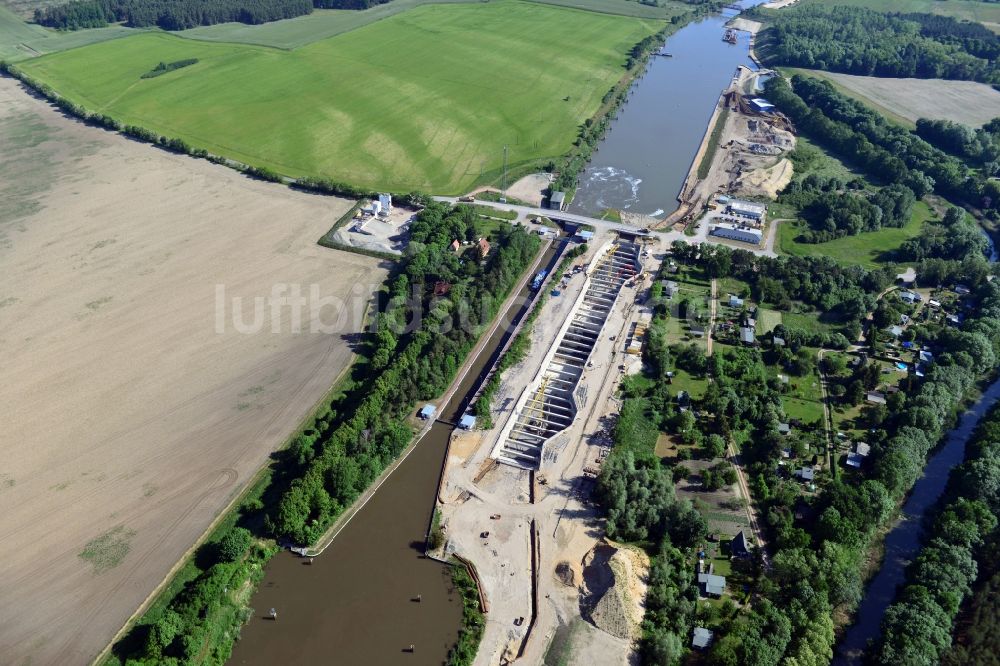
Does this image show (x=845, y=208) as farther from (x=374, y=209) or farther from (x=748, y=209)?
(x=374, y=209)

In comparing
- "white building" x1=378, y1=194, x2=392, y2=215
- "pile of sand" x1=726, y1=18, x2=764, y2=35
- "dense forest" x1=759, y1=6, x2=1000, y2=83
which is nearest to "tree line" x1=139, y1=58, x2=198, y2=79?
"white building" x1=378, y1=194, x2=392, y2=215

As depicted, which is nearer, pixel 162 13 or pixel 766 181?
pixel 766 181

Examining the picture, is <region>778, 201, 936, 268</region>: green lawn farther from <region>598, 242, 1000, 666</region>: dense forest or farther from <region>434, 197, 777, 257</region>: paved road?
<region>598, 242, 1000, 666</region>: dense forest

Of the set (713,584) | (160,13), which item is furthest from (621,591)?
(160,13)

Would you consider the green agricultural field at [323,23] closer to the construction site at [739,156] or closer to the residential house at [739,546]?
the construction site at [739,156]

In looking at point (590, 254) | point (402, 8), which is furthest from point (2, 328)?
point (402, 8)

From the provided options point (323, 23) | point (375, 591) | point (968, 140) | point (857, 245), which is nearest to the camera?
point (375, 591)

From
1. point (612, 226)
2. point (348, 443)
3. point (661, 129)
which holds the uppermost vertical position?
point (661, 129)
